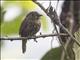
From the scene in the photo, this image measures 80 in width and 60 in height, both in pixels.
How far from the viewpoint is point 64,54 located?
720mm

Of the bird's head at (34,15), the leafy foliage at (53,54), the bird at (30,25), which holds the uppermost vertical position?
the bird's head at (34,15)

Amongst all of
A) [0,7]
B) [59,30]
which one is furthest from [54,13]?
[0,7]

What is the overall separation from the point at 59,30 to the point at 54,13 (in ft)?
0.15

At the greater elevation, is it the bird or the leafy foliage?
the bird

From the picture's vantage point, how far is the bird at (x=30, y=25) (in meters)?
0.73

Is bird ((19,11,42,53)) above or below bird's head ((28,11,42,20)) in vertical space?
below

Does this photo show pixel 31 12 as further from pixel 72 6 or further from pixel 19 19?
pixel 72 6

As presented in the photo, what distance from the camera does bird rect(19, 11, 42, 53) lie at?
2.38 ft

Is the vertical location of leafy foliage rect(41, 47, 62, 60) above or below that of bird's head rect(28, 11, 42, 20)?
below

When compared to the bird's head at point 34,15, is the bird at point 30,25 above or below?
below

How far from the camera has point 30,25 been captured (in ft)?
2.52

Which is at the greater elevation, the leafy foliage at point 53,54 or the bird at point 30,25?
the bird at point 30,25

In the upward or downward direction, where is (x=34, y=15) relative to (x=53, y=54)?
upward

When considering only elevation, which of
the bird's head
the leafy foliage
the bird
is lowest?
the leafy foliage
